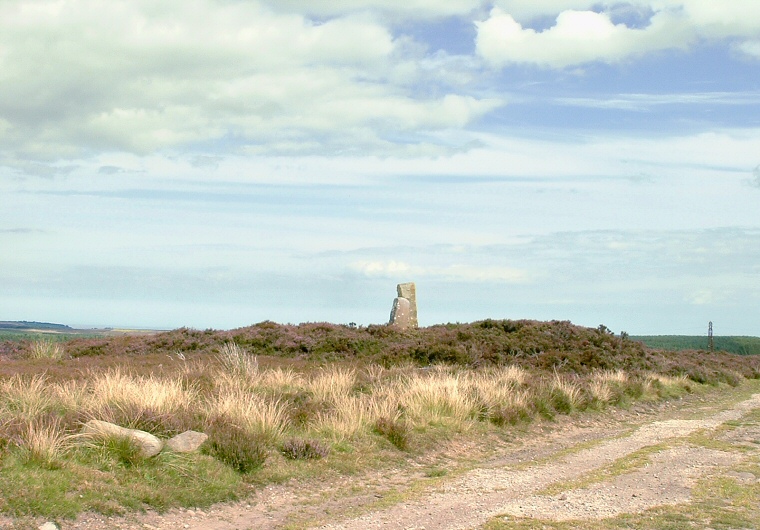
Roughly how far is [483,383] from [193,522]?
933 centimetres

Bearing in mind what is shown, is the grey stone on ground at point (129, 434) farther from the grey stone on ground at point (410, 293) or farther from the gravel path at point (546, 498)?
the grey stone on ground at point (410, 293)

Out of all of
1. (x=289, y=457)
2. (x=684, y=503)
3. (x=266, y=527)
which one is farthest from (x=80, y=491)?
(x=684, y=503)

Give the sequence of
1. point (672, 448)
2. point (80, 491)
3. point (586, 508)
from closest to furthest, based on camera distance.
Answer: point (80, 491), point (586, 508), point (672, 448)

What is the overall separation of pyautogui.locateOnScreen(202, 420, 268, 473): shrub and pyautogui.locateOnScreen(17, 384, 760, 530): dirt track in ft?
1.63

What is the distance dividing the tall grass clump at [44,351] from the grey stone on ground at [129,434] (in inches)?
567

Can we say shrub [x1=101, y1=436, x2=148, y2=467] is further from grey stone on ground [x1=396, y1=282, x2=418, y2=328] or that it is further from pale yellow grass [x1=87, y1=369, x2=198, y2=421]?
grey stone on ground [x1=396, y1=282, x2=418, y2=328]

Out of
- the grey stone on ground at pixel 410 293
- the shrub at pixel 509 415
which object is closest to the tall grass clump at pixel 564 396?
the shrub at pixel 509 415

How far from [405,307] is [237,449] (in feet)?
69.8

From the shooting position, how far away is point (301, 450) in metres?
10.0

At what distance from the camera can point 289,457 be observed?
32.8 feet

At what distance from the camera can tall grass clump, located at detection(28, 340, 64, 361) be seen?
2255 centimetres

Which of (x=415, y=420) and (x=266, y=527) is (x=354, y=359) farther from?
(x=266, y=527)

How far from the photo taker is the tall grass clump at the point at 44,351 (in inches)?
888

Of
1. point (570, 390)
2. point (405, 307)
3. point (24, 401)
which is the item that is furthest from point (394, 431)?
point (405, 307)
